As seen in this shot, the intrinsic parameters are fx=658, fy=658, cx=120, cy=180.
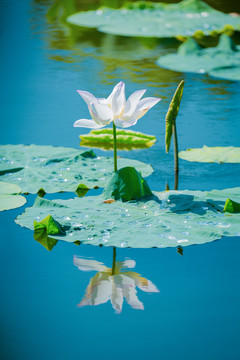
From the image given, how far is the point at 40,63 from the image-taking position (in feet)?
15.2

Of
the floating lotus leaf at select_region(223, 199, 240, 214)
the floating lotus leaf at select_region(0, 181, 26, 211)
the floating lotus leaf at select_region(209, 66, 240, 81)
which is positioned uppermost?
the floating lotus leaf at select_region(209, 66, 240, 81)

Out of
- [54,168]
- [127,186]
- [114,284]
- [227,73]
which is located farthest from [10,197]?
[227,73]

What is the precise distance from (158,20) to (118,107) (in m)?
4.49

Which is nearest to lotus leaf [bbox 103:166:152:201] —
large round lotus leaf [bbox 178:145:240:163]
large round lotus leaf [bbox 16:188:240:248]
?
large round lotus leaf [bbox 16:188:240:248]

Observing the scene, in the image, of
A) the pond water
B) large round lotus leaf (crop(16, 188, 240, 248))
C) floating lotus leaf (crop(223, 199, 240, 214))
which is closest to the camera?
the pond water

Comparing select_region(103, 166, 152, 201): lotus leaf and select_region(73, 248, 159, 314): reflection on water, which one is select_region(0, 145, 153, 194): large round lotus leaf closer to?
select_region(103, 166, 152, 201): lotus leaf

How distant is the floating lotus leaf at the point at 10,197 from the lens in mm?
2104

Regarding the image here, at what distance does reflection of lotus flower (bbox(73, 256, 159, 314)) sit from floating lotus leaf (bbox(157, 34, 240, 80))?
2488mm

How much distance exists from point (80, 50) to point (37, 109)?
1738mm

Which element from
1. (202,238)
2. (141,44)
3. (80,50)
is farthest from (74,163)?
(141,44)

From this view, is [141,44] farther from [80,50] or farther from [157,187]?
[157,187]

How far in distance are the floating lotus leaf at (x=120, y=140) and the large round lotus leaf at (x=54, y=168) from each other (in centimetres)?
31

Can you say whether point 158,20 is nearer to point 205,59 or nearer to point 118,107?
point 205,59

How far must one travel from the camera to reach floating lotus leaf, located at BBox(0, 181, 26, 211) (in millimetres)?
2104
